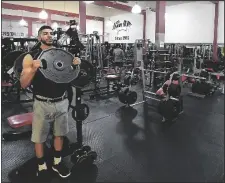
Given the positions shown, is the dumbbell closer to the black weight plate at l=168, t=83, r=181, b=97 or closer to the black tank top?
the black tank top

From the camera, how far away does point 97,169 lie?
1.83 metres

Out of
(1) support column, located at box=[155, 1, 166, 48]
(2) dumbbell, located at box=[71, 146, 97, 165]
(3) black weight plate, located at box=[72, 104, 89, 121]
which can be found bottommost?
(2) dumbbell, located at box=[71, 146, 97, 165]

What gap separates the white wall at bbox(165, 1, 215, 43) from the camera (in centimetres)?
713

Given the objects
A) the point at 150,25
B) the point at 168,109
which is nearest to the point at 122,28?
the point at 150,25

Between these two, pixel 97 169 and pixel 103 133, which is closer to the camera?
pixel 97 169

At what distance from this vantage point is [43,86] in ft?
5.02

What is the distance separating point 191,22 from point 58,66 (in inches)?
283

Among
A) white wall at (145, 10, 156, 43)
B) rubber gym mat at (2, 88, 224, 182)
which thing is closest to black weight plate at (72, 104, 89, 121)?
rubber gym mat at (2, 88, 224, 182)

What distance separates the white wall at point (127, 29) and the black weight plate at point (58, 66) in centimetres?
842

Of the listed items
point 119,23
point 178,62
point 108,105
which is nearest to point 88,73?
point 108,105

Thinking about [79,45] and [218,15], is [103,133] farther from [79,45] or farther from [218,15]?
[218,15]

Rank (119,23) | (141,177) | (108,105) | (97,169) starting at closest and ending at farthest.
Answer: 1. (141,177)
2. (97,169)
3. (108,105)
4. (119,23)

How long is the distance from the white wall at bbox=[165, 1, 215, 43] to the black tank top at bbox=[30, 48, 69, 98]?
693cm

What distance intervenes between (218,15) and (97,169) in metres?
6.88
